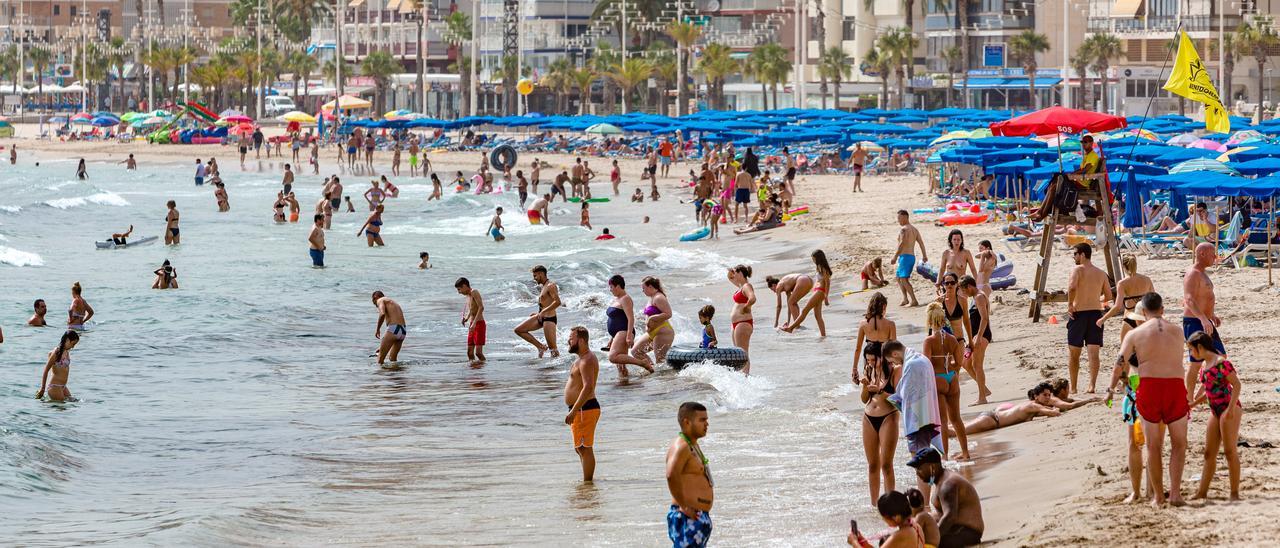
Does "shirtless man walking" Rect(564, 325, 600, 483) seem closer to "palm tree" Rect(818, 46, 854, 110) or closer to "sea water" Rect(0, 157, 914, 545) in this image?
"sea water" Rect(0, 157, 914, 545)

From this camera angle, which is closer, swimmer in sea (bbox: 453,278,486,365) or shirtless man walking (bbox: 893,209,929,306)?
swimmer in sea (bbox: 453,278,486,365)

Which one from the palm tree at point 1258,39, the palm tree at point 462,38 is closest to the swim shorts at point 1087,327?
the palm tree at point 1258,39

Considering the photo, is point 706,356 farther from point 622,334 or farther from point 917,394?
point 917,394

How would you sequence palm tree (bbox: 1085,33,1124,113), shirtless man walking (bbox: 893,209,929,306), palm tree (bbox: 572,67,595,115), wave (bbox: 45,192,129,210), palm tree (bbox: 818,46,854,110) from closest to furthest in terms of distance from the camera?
shirtless man walking (bbox: 893,209,929,306) → wave (bbox: 45,192,129,210) → palm tree (bbox: 1085,33,1124,113) → palm tree (bbox: 818,46,854,110) → palm tree (bbox: 572,67,595,115)

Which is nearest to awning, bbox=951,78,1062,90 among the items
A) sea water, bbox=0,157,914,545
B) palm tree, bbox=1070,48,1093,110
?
palm tree, bbox=1070,48,1093,110

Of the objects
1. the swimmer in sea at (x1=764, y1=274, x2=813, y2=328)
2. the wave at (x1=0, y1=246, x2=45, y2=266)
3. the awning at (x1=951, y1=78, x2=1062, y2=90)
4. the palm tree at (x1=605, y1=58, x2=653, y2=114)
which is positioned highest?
the palm tree at (x1=605, y1=58, x2=653, y2=114)

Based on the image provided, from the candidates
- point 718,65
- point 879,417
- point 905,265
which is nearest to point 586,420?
point 879,417

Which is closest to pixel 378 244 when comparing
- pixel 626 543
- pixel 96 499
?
pixel 96 499

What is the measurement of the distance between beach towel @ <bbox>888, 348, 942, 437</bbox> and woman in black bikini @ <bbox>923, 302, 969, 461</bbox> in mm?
1169

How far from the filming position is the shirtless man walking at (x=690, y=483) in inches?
306

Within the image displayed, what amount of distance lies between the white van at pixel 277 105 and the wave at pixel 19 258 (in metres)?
69.3

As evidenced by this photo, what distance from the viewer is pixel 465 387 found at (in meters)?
16.0

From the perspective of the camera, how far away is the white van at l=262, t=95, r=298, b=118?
340ft

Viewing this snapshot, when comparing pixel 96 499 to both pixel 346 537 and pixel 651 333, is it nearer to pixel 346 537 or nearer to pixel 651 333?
pixel 346 537
